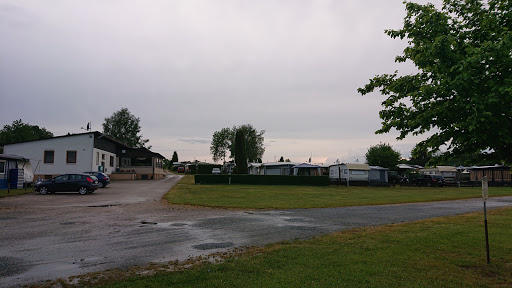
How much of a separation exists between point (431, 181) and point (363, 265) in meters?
41.0

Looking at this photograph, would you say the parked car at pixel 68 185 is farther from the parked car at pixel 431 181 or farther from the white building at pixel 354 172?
the parked car at pixel 431 181

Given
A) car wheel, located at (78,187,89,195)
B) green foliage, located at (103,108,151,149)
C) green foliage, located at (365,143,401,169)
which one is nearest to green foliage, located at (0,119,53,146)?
green foliage, located at (103,108,151,149)

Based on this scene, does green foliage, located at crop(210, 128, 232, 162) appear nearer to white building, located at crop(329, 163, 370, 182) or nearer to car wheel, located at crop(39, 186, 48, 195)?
white building, located at crop(329, 163, 370, 182)

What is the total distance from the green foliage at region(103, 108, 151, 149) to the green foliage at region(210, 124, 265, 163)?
28643mm

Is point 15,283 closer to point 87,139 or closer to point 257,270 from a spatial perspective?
point 257,270

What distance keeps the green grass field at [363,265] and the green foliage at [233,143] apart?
3312 inches

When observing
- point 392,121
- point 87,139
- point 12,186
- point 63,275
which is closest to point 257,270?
point 63,275

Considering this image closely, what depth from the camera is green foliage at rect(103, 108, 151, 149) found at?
77625 millimetres

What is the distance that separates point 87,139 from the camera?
3950 centimetres

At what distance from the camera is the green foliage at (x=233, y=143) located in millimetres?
93688

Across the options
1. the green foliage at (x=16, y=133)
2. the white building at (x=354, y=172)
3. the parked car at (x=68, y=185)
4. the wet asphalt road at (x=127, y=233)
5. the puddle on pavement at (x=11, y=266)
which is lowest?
the puddle on pavement at (x=11, y=266)

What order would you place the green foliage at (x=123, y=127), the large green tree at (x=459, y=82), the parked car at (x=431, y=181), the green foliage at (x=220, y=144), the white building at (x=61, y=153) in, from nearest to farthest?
the large green tree at (x=459, y=82)
the white building at (x=61, y=153)
the parked car at (x=431, y=181)
the green foliage at (x=123, y=127)
the green foliage at (x=220, y=144)

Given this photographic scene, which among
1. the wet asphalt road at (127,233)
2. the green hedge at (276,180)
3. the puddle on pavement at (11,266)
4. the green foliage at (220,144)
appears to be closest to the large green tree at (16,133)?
the green foliage at (220,144)

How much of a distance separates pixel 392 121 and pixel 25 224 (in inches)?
460
